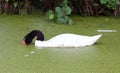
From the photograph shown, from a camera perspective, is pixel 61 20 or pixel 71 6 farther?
pixel 71 6

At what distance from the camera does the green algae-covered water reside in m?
3.83

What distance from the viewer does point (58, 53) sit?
4309 millimetres

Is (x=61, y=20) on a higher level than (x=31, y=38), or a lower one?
lower

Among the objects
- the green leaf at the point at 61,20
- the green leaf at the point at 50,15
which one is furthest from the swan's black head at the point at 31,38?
the green leaf at the point at 50,15

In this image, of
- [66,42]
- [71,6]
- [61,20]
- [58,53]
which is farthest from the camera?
[71,6]

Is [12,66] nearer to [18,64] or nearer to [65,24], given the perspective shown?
[18,64]

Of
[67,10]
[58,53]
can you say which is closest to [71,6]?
[67,10]

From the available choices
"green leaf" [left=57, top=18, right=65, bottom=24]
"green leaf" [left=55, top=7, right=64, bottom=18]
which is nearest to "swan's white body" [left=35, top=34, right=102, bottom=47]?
"green leaf" [left=57, top=18, right=65, bottom=24]

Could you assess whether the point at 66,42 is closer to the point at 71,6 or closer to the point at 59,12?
the point at 59,12

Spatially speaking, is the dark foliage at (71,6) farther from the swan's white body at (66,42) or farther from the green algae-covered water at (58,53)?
the swan's white body at (66,42)

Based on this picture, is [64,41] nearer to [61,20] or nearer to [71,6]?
[61,20]

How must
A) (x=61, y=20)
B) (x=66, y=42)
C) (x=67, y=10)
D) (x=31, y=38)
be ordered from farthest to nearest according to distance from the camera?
(x=67, y=10), (x=61, y=20), (x=31, y=38), (x=66, y=42)

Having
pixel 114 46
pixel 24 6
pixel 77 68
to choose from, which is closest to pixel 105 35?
pixel 114 46

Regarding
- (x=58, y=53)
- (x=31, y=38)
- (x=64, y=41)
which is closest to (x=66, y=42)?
(x=64, y=41)
